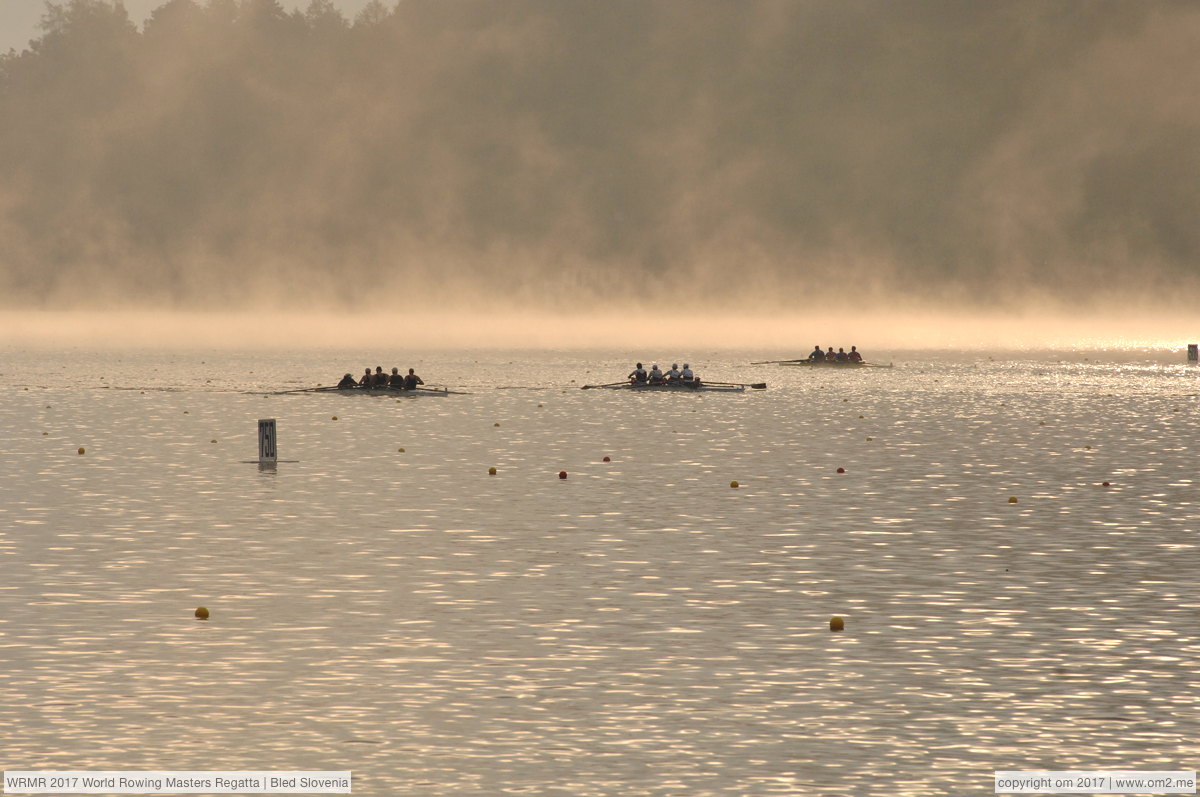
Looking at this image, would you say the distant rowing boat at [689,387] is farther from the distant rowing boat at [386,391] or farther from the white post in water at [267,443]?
the white post in water at [267,443]

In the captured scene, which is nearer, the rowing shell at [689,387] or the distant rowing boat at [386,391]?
the distant rowing boat at [386,391]

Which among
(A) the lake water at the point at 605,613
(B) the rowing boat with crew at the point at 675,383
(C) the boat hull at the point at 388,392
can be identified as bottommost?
(A) the lake water at the point at 605,613

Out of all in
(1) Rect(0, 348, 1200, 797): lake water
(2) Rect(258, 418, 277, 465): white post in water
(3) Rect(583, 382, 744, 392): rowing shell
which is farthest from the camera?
(3) Rect(583, 382, 744, 392): rowing shell

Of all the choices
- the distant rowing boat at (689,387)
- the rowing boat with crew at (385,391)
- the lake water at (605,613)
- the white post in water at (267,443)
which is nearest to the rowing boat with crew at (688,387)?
the distant rowing boat at (689,387)

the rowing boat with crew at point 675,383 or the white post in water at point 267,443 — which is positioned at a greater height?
the rowing boat with crew at point 675,383

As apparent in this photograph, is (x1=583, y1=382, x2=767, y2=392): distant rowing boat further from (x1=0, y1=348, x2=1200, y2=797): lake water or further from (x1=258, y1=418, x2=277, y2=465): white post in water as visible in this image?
(x1=258, y1=418, x2=277, y2=465): white post in water

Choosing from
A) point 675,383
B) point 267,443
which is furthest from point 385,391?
point 267,443

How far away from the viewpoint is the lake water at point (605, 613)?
16484mm

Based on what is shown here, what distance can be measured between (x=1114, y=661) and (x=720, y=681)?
14.1ft

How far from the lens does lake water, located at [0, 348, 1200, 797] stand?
54.1 feet

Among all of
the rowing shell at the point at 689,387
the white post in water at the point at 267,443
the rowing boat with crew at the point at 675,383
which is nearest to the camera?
the white post in water at the point at 267,443

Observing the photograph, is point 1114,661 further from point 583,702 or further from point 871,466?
point 871,466

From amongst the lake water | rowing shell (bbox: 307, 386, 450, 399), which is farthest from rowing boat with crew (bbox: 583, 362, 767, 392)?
the lake water

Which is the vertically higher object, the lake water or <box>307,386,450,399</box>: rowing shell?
<box>307,386,450,399</box>: rowing shell
